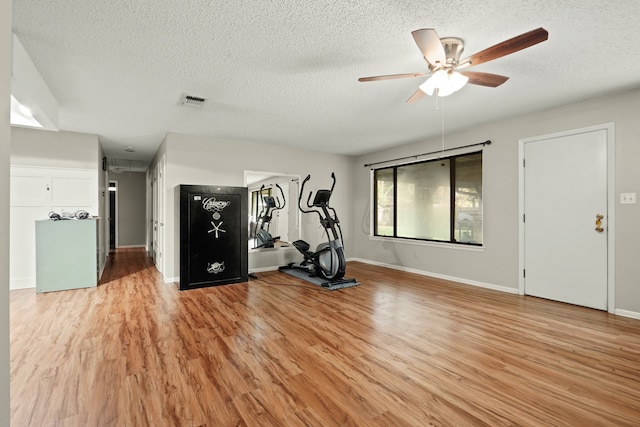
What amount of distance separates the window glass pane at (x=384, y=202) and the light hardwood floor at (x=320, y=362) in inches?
107

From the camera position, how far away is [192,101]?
362 cm

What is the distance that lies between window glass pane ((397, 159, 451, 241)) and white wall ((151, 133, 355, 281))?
1.37 metres

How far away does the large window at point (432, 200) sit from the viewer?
5.02m

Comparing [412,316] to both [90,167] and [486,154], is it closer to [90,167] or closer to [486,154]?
[486,154]

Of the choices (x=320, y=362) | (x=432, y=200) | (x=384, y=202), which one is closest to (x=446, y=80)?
(x=320, y=362)

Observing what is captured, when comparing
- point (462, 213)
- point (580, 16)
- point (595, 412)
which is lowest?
point (595, 412)

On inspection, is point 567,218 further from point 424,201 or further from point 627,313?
point 424,201

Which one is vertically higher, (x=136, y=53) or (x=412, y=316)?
(x=136, y=53)

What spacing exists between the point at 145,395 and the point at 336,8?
2799 millimetres

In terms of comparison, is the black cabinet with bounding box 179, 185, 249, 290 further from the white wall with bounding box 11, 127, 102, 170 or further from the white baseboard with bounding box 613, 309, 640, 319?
the white baseboard with bounding box 613, 309, 640, 319

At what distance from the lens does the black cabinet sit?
4.60 meters

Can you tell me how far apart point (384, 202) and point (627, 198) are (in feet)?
12.7

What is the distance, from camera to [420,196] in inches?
233

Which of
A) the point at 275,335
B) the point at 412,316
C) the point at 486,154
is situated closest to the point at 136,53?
the point at 275,335
